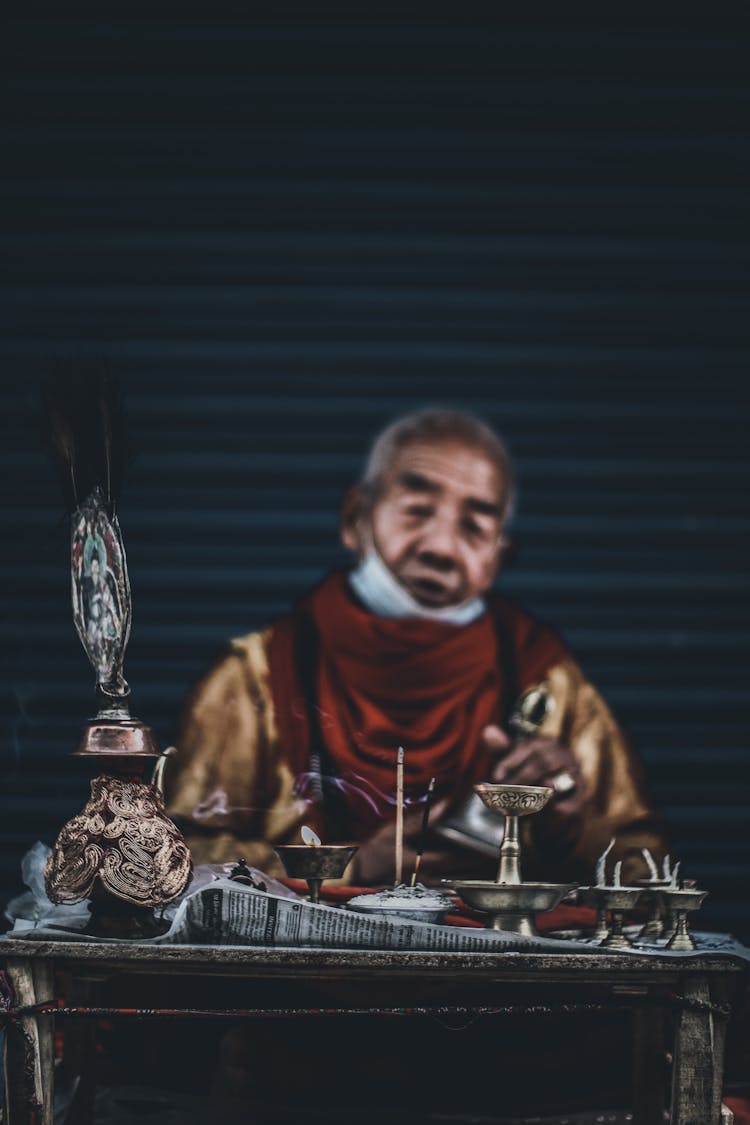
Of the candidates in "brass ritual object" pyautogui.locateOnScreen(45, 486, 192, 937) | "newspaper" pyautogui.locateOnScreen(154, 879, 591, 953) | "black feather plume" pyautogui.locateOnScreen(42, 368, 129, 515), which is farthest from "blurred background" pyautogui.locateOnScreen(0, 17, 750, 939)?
"newspaper" pyautogui.locateOnScreen(154, 879, 591, 953)

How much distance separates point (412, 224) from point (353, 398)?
643 mm

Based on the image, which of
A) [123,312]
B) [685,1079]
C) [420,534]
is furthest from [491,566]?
[685,1079]

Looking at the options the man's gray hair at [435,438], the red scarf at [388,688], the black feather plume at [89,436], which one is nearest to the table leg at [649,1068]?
the red scarf at [388,688]

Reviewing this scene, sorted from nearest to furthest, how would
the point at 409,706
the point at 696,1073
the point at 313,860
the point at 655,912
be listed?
the point at 696,1073, the point at 313,860, the point at 655,912, the point at 409,706

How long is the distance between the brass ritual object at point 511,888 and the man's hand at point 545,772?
2.84 feet

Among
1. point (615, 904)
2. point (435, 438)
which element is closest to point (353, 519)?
point (435, 438)

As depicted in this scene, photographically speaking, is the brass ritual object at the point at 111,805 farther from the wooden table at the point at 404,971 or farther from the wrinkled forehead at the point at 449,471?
the wrinkled forehead at the point at 449,471

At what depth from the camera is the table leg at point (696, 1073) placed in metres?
3.47


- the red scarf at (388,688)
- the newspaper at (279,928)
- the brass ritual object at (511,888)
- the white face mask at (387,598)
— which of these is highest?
the white face mask at (387,598)

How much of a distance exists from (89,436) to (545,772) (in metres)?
1.89

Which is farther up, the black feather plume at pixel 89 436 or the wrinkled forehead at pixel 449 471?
the wrinkled forehead at pixel 449 471

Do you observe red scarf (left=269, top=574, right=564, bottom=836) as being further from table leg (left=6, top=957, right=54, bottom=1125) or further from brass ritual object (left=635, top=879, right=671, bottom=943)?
table leg (left=6, top=957, right=54, bottom=1125)

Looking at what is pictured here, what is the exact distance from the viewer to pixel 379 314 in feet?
16.3

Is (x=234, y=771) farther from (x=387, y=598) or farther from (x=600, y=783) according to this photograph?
(x=600, y=783)
